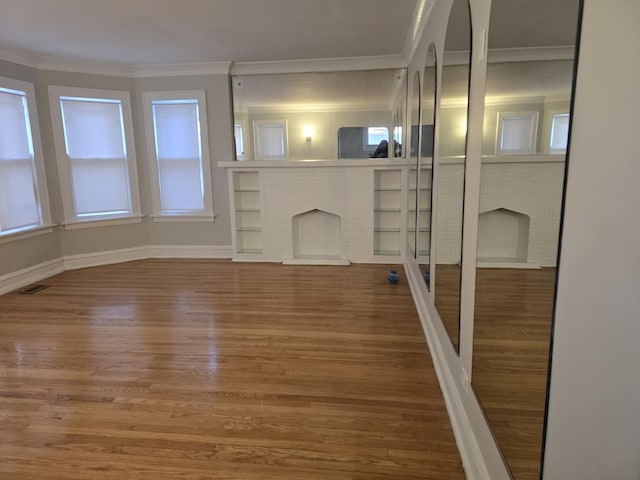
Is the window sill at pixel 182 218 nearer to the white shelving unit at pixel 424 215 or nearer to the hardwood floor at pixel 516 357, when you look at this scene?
the white shelving unit at pixel 424 215

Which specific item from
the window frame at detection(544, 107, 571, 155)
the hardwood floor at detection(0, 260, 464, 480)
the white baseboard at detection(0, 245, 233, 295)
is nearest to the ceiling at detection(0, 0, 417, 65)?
the white baseboard at detection(0, 245, 233, 295)

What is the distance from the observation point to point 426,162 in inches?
131

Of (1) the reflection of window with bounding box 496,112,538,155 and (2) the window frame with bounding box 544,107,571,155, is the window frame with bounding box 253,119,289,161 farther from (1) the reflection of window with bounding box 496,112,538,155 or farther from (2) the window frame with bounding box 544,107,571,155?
(2) the window frame with bounding box 544,107,571,155

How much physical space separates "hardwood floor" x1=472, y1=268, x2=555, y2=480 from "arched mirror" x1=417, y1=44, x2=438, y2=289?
1552 mm

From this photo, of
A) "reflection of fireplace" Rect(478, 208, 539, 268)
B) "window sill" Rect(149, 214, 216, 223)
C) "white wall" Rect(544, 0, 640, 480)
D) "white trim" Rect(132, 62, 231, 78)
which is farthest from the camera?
"window sill" Rect(149, 214, 216, 223)

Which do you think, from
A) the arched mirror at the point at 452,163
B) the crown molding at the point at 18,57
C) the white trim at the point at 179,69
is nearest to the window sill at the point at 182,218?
the white trim at the point at 179,69

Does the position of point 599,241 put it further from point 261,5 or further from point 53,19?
point 53,19

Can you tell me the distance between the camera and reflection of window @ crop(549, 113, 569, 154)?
36.2 inches

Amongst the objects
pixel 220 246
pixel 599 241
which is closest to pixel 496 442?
pixel 599 241

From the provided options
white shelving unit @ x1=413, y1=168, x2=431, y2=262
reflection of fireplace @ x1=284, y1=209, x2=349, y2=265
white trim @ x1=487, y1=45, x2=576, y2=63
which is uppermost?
white trim @ x1=487, y1=45, x2=576, y2=63

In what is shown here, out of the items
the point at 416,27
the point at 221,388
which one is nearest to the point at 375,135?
the point at 416,27

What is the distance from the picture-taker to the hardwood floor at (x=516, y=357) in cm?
106

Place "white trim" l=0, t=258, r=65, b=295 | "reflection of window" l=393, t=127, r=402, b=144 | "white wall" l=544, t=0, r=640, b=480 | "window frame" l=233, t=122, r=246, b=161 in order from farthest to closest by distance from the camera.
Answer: "window frame" l=233, t=122, r=246, b=161 < "reflection of window" l=393, t=127, r=402, b=144 < "white trim" l=0, t=258, r=65, b=295 < "white wall" l=544, t=0, r=640, b=480

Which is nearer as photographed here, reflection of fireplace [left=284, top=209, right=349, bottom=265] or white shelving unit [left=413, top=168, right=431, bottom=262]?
white shelving unit [left=413, top=168, right=431, bottom=262]
